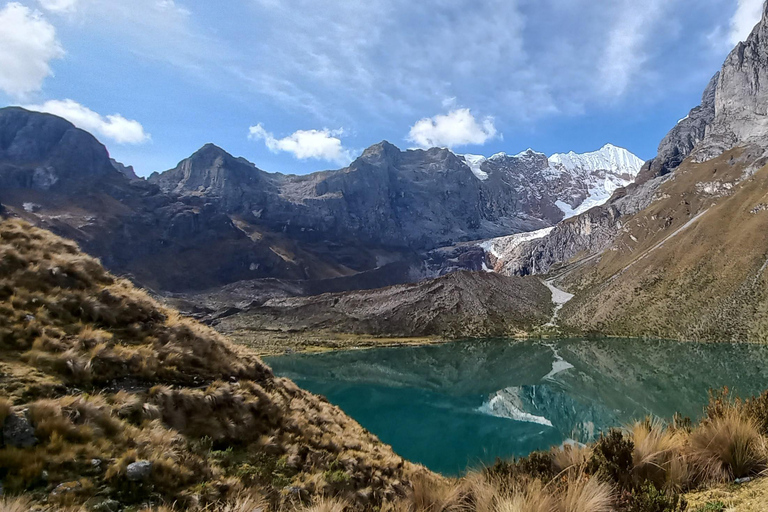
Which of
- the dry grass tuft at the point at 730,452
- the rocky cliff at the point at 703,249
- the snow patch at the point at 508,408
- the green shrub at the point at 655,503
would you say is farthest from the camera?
the rocky cliff at the point at 703,249

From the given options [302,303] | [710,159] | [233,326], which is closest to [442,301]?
[302,303]

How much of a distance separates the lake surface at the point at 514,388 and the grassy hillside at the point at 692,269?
10.4 metres

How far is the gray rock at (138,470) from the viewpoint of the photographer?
6.85 m

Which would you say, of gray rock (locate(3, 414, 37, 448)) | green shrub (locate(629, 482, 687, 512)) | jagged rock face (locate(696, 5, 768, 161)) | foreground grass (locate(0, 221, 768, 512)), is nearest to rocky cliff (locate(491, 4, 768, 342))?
jagged rock face (locate(696, 5, 768, 161))

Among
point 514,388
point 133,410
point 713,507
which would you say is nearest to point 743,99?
point 514,388

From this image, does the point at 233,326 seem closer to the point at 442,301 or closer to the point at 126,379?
the point at 442,301

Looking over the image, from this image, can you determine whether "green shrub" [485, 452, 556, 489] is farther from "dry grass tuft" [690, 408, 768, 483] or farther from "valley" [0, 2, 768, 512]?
"dry grass tuft" [690, 408, 768, 483]

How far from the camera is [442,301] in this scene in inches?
5684

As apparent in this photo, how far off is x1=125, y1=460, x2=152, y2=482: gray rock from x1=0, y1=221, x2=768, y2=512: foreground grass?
0.02 meters

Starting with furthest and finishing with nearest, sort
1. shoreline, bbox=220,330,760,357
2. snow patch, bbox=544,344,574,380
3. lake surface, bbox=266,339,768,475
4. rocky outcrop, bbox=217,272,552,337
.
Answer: rocky outcrop, bbox=217,272,552,337 → shoreline, bbox=220,330,760,357 → snow patch, bbox=544,344,574,380 → lake surface, bbox=266,339,768,475

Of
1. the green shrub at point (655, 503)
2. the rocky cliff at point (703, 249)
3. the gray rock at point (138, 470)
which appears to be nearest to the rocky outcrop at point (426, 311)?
the rocky cliff at point (703, 249)

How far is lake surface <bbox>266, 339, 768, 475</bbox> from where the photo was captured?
131ft

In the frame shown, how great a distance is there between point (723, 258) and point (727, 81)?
142213 millimetres

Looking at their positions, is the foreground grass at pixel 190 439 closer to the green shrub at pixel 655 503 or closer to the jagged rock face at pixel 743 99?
the green shrub at pixel 655 503
